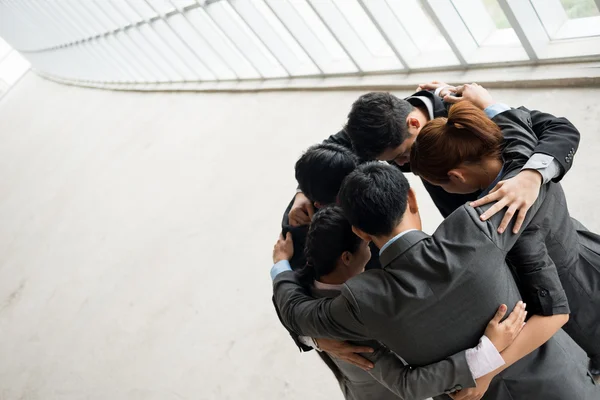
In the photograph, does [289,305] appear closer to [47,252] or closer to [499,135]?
[499,135]

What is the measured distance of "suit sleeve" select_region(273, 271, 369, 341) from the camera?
1.58 m

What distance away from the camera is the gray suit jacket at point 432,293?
1.49 m

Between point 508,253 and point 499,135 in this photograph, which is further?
point 499,135

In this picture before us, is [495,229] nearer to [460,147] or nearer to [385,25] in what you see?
[460,147]

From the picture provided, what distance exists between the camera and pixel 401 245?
1.57m

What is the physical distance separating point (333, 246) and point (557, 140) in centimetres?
90

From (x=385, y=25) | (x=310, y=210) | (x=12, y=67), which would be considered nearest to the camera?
(x=310, y=210)

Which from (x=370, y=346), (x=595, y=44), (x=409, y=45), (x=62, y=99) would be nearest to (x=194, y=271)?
(x=409, y=45)

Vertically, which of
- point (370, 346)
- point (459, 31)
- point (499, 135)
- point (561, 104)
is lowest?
point (561, 104)

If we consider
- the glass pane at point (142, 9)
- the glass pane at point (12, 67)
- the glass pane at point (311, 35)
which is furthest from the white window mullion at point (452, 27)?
the glass pane at point (12, 67)

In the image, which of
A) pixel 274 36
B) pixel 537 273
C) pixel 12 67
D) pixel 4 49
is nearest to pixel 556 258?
pixel 537 273

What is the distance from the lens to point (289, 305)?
190cm

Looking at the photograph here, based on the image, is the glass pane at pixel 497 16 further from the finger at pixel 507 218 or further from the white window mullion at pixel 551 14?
the finger at pixel 507 218

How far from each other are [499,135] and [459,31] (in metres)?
3.96
